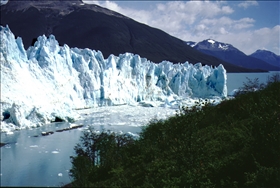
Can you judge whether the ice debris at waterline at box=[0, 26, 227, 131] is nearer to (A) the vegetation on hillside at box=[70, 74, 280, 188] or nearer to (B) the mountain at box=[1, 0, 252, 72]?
(A) the vegetation on hillside at box=[70, 74, 280, 188]

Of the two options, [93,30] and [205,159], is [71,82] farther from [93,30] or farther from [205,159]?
[93,30]

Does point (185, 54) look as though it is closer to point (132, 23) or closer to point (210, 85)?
point (132, 23)

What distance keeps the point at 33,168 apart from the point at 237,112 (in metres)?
7.43

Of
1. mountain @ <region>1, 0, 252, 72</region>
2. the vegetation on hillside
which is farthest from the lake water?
mountain @ <region>1, 0, 252, 72</region>


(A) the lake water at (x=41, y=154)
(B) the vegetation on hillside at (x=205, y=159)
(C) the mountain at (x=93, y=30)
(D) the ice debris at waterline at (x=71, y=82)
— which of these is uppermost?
(C) the mountain at (x=93, y=30)

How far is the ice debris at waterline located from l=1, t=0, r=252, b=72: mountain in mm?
62468

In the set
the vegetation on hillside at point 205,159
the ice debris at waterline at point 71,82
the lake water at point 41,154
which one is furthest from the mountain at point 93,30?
the vegetation on hillside at point 205,159

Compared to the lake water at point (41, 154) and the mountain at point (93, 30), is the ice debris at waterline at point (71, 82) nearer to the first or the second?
the lake water at point (41, 154)

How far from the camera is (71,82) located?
79.2 ft

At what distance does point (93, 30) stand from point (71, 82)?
92917 millimetres

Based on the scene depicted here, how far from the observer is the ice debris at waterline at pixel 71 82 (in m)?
17.1

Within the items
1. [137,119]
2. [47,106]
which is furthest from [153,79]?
[47,106]

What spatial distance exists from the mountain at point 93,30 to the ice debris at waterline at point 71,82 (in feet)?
205

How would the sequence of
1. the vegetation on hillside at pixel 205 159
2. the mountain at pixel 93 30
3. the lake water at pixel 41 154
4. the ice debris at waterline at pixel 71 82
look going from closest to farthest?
1. the vegetation on hillside at pixel 205 159
2. the lake water at pixel 41 154
3. the ice debris at waterline at pixel 71 82
4. the mountain at pixel 93 30
